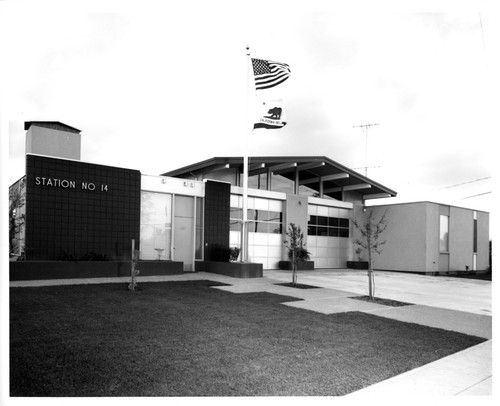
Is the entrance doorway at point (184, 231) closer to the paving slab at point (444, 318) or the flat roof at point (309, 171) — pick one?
the flat roof at point (309, 171)

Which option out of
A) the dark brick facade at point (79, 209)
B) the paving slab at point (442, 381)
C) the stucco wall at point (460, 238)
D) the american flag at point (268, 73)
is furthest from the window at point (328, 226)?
the paving slab at point (442, 381)

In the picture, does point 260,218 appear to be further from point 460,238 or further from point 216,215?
point 460,238

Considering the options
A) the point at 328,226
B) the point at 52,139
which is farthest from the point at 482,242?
the point at 52,139

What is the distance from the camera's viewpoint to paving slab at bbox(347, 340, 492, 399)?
13.1 feet

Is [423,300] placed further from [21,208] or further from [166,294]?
[21,208]

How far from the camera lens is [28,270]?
12.5 metres

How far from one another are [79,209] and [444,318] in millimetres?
12096

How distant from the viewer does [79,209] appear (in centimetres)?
1471

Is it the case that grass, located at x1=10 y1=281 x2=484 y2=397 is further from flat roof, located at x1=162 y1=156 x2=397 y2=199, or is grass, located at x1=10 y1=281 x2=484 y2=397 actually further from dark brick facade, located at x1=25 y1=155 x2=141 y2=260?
flat roof, located at x1=162 y1=156 x2=397 y2=199

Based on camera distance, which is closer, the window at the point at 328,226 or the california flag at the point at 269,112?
the california flag at the point at 269,112

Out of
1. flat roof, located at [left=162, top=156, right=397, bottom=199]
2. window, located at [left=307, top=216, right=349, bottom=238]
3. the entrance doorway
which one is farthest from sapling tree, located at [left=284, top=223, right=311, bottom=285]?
flat roof, located at [left=162, top=156, right=397, bottom=199]

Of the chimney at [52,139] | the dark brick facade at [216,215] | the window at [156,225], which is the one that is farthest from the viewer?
the dark brick facade at [216,215]

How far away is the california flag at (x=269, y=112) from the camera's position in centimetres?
1538

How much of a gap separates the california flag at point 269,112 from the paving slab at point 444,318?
8.47 meters
